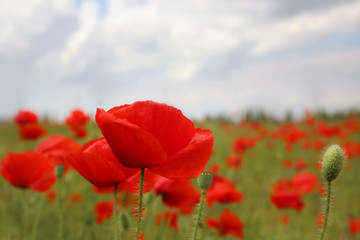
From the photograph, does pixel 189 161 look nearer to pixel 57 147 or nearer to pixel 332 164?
pixel 332 164

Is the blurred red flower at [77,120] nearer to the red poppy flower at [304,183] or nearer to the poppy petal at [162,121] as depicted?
the red poppy flower at [304,183]

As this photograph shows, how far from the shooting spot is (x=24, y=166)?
4.62 feet

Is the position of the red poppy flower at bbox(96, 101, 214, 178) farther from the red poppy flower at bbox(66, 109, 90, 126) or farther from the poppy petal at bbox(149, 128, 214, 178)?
the red poppy flower at bbox(66, 109, 90, 126)

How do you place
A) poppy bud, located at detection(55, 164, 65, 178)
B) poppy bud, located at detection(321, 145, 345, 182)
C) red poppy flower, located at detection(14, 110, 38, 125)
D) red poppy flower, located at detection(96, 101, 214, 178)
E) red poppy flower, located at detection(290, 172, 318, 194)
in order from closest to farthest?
1. red poppy flower, located at detection(96, 101, 214, 178)
2. poppy bud, located at detection(321, 145, 345, 182)
3. poppy bud, located at detection(55, 164, 65, 178)
4. red poppy flower, located at detection(290, 172, 318, 194)
5. red poppy flower, located at detection(14, 110, 38, 125)

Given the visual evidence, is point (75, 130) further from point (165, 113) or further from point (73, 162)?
point (165, 113)

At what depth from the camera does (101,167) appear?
0.81 metres

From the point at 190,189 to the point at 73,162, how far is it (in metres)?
0.84

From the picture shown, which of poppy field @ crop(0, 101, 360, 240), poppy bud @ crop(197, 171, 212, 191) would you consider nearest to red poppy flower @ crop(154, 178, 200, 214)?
poppy field @ crop(0, 101, 360, 240)

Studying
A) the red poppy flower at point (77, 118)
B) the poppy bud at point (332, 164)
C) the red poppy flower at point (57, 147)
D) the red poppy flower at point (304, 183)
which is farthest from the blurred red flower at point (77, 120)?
the poppy bud at point (332, 164)

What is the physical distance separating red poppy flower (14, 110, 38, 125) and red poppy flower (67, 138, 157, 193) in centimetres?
263

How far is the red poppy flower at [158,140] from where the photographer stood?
66cm

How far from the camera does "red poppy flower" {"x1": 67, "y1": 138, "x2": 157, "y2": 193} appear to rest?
0.79 metres

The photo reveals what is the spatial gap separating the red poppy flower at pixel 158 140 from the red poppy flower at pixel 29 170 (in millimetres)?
839

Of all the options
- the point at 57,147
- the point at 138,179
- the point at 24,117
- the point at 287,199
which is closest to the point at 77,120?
the point at 24,117
